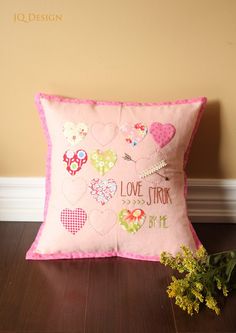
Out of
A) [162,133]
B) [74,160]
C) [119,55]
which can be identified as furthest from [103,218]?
[119,55]

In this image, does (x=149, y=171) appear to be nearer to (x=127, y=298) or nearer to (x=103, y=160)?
(x=103, y=160)

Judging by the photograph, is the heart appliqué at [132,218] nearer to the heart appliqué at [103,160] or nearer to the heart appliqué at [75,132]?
the heart appliqué at [103,160]

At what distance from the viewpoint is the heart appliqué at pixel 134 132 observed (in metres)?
1.04

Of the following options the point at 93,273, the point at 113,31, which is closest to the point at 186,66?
the point at 113,31

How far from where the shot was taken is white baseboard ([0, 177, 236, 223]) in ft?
4.06

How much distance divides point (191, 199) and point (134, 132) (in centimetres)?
36

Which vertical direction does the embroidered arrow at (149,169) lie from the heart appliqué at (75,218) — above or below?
above

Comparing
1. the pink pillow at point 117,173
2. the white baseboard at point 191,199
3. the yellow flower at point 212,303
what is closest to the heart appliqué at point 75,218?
the pink pillow at point 117,173

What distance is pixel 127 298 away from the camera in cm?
99

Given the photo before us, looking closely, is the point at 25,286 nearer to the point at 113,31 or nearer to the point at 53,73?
the point at 53,73

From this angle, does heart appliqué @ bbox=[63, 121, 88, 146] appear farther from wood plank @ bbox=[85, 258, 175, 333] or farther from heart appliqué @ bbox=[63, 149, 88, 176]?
wood plank @ bbox=[85, 258, 175, 333]

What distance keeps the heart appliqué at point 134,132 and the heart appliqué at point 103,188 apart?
124 mm

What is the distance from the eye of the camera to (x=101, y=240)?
1.07 m

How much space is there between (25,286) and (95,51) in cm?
68
